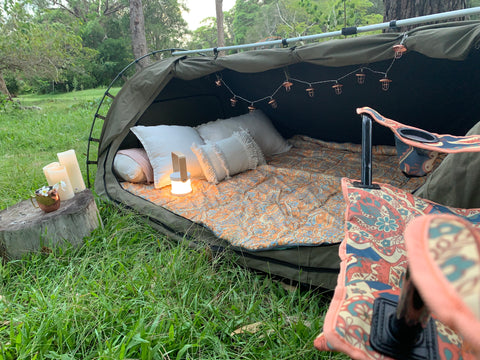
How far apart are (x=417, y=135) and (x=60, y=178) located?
6.41 ft

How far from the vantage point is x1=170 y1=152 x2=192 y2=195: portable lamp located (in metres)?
2.21

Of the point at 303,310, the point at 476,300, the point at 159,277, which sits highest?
the point at 476,300

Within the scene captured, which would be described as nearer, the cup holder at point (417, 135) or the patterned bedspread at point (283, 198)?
the cup holder at point (417, 135)

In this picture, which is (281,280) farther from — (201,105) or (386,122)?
(201,105)

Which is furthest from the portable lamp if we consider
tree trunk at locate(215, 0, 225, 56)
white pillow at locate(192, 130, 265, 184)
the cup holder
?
tree trunk at locate(215, 0, 225, 56)

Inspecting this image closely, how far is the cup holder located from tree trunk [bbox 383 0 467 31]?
1.84 metres

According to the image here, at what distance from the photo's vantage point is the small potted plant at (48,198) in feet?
5.78

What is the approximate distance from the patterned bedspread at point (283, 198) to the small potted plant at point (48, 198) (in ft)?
1.86

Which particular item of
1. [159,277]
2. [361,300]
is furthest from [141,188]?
[361,300]

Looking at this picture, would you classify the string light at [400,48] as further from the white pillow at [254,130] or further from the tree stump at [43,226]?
the tree stump at [43,226]

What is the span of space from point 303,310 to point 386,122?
0.91m

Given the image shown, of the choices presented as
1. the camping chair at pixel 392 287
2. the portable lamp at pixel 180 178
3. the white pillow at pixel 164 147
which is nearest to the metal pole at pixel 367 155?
the camping chair at pixel 392 287

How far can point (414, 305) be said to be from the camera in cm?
49

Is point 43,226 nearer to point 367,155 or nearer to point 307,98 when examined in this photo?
point 367,155
